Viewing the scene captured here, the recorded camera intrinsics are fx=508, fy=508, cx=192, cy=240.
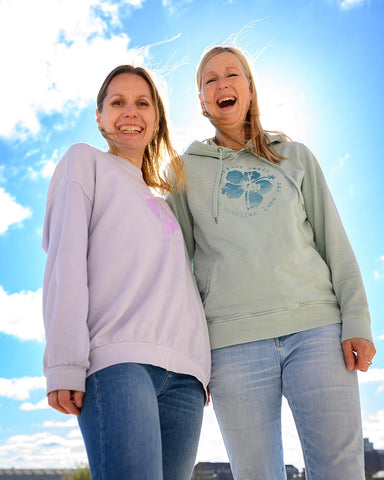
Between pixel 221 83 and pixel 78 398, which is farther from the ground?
pixel 221 83

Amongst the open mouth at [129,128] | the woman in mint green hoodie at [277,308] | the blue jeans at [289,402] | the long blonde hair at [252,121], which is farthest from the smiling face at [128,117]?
the blue jeans at [289,402]

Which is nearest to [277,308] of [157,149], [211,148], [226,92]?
[211,148]

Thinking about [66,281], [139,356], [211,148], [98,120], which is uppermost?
[98,120]

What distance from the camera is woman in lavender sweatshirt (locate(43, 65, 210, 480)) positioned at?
170 centimetres

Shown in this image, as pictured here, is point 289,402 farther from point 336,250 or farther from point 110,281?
point 110,281

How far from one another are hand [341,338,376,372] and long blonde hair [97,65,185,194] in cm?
122

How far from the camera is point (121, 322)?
1.94m

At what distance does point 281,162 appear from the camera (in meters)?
2.84

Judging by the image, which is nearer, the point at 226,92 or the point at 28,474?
A: the point at 226,92

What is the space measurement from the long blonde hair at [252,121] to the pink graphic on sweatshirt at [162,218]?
662 millimetres

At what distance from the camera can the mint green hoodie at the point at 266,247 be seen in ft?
7.78

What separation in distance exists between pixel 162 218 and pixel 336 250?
2.97 ft

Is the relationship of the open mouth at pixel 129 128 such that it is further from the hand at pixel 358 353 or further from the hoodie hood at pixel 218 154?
the hand at pixel 358 353

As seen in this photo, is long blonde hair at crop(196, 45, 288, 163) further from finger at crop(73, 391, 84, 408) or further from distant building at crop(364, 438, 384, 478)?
distant building at crop(364, 438, 384, 478)
